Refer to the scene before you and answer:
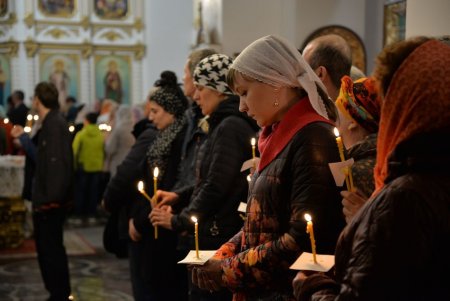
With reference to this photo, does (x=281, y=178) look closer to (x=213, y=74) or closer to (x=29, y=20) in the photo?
(x=213, y=74)

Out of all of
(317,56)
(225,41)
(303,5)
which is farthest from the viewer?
(225,41)

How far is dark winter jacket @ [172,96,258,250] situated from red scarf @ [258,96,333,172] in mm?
1030

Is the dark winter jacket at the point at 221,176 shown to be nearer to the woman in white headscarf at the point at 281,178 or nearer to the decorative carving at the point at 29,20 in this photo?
the woman in white headscarf at the point at 281,178

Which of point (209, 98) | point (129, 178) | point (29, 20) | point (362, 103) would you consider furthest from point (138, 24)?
point (362, 103)

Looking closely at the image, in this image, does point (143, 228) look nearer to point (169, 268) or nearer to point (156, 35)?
point (169, 268)

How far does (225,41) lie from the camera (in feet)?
24.0

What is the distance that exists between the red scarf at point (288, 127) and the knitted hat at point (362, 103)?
0.08 m

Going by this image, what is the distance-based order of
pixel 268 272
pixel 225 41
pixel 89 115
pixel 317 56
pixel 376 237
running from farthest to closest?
pixel 89 115 < pixel 225 41 < pixel 317 56 < pixel 268 272 < pixel 376 237

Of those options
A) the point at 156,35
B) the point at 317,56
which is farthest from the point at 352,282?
the point at 156,35

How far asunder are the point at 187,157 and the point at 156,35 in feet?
45.3

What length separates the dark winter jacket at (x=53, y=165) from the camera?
5.29 m

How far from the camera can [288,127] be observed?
225cm

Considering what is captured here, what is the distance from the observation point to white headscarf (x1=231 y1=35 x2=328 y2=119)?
227cm

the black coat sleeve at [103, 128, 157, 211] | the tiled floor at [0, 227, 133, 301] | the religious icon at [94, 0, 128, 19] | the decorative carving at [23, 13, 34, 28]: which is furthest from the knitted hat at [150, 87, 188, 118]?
the religious icon at [94, 0, 128, 19]
